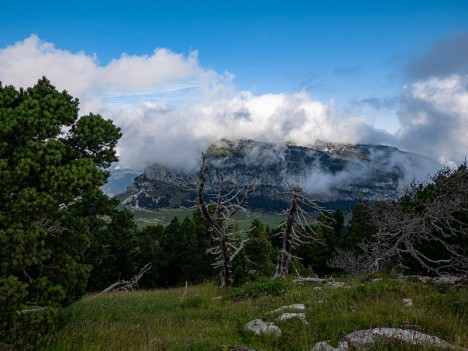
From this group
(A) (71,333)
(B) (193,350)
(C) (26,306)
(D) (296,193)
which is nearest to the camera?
(B) (193,350)

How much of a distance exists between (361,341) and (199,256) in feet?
147

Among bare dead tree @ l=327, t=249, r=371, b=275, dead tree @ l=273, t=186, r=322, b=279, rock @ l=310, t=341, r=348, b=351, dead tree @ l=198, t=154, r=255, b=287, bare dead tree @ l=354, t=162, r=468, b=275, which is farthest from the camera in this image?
bare dead tree @ l=327, t=249, r=371, b=275

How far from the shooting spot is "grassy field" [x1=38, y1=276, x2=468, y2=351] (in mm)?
7566

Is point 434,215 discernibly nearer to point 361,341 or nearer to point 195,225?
point 361,341

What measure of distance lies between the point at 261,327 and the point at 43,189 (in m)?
6.84

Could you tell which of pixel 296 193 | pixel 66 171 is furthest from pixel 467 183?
pixel 66 171

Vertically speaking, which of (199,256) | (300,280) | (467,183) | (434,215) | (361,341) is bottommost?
(199,256)

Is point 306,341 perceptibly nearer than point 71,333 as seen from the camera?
Yes

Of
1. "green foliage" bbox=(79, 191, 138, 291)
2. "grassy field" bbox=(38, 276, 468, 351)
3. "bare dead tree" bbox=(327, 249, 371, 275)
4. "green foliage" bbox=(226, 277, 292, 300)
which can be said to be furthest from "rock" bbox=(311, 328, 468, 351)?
"green foliage" bbox=(79, 191, 138, 291)

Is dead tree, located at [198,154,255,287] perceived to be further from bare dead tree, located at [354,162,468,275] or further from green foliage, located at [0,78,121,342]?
bare dead tree, located at [354,162,468,275]

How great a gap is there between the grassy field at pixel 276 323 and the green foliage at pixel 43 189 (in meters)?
1.06

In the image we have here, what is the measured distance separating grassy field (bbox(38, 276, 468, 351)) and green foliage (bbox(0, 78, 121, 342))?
1060 millimetres

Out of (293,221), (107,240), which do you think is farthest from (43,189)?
(107,240)

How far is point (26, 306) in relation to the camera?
8.07m
